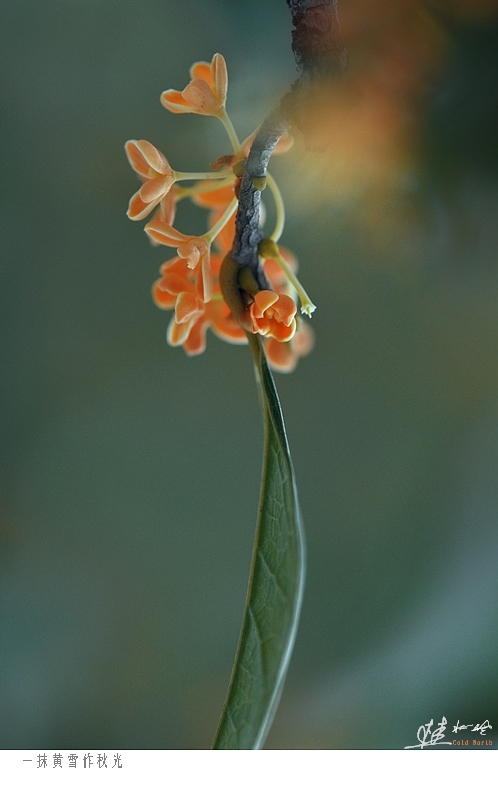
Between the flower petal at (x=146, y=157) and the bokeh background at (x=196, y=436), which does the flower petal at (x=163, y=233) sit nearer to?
the flower petal at (x=146, y=157)

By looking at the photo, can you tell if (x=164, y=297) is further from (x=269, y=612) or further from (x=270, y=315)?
(x=269, y=612)

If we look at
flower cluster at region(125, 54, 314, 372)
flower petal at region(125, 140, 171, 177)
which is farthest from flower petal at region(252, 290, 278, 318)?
flower petal at region(125, 140, 171, 177)

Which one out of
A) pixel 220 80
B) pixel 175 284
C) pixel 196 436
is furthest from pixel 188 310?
pixel 196 436

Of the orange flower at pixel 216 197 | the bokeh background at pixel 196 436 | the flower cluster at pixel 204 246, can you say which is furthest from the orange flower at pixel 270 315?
the bokeh background at pixel 196 436

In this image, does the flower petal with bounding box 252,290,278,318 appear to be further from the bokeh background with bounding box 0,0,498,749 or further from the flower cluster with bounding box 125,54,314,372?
the bokeh background with bounding box 0,0,498,749
